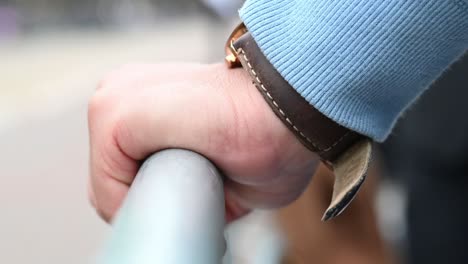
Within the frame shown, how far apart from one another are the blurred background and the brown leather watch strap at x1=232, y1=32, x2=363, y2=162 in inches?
10.5

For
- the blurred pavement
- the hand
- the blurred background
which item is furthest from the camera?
the blurred pavement

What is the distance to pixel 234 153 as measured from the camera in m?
0.42

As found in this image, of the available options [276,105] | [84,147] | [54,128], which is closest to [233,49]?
[276,105]

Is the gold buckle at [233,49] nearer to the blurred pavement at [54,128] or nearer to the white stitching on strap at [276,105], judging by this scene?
the white stitching on strap at [276,105]

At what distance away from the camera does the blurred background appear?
1.25 metres

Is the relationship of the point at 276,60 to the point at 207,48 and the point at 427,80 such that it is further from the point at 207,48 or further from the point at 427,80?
the point at 207,48

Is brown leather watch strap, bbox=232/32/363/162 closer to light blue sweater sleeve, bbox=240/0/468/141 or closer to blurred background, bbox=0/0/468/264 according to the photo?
light blue sweater sleeve, bbox=240/0/468/141

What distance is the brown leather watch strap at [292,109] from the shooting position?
16.9 inches

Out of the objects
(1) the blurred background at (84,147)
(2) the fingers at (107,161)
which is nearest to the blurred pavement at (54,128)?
(1) the blurred background at (84,147)

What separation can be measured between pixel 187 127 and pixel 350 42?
0.35 ft

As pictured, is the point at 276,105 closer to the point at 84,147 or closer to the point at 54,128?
the point at 84,147

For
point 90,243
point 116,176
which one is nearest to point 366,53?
point 116,176

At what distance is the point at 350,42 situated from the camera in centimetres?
43

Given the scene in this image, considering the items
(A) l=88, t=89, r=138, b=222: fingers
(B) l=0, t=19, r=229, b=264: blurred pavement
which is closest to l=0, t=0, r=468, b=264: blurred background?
(B) l=0, t=19, r=229, b=264: blurred pavement
